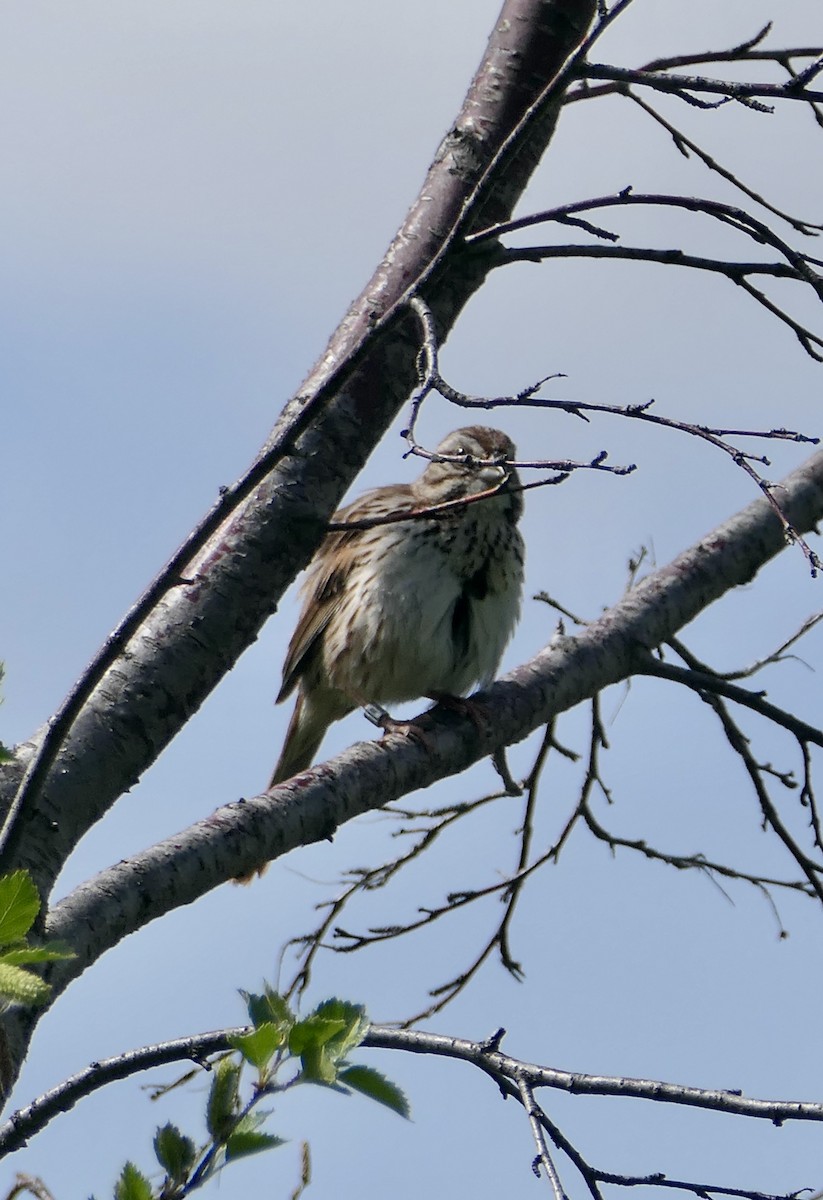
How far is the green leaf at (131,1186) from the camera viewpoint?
210 centimetres

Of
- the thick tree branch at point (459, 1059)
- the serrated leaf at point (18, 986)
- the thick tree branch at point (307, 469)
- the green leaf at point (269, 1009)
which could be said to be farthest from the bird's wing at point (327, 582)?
the serrated leaf at point (18, 986)

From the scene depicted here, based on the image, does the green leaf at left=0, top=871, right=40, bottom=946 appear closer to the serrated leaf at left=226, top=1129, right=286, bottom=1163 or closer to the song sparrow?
the serrated leaf at left=226, top=1129, right=286, bottom=1163

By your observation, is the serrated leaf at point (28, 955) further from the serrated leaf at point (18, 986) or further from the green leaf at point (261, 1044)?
the green leaf at point (261, 1044)

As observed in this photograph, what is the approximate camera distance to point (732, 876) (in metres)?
5.16

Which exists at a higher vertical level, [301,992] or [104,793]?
[301,992]

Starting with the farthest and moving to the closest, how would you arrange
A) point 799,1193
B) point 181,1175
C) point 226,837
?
1. point 226,837
2. point 799,1193
3. point 181,1175

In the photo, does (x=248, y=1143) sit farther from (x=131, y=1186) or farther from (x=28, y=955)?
(x=28, y=955)

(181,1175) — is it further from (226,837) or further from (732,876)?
(732,876)

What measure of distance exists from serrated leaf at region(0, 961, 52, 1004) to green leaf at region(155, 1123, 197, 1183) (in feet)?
0.88

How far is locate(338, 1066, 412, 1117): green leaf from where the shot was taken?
2.25m

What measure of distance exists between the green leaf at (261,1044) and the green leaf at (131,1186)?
8.0 inches

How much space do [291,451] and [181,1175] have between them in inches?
51.0

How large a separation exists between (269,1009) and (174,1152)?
0.23 metres

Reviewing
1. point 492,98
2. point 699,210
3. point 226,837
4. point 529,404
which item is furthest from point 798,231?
point 226,837
